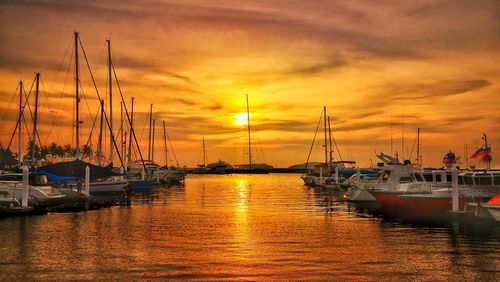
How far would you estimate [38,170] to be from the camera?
2215 inches

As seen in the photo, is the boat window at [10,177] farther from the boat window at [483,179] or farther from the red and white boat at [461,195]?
the boat window at [483,179]

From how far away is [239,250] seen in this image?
25.5 m

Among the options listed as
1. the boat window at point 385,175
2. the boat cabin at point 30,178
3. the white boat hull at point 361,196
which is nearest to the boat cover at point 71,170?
the boat cabin at point 30,178

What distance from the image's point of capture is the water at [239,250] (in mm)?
19406

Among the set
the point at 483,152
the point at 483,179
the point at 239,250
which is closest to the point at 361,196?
the point at 483,152

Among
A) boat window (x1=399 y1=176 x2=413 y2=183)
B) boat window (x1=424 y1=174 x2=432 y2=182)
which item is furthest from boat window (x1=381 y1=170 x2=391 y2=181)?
boat window (x1=424 y1=174 x2=432 y2=182)

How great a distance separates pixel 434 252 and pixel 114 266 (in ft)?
47.1

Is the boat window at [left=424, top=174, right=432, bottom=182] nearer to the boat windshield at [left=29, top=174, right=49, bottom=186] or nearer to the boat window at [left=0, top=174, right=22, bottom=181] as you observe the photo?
the boat windshield at [left=29, top=174, right=49, bottom=186]

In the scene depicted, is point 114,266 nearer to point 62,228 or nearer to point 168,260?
point 168,260

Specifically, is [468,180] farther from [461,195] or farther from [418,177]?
[418,177]

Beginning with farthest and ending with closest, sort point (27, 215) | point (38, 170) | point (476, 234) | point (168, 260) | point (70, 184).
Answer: point (70, 184) → point (38, 170) → point (27, 215) → point (476, 234) → point (168, 260)

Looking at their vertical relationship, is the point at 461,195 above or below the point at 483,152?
below

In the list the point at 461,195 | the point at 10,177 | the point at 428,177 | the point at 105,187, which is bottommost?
the point at 461,195

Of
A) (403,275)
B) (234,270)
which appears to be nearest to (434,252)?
(403,275)
